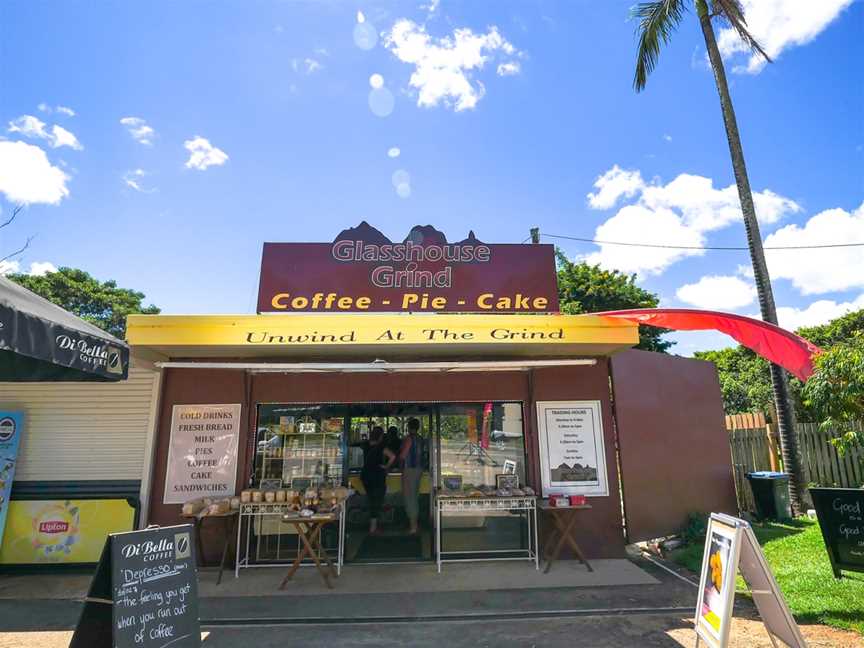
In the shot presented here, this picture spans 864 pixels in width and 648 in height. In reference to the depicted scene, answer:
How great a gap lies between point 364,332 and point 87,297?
117 feet

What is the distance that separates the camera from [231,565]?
701cm

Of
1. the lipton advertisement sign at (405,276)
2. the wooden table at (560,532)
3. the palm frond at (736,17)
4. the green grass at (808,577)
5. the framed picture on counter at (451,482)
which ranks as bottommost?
the green grass at (808,577)

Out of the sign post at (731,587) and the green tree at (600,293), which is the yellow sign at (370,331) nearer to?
the sign post at (731,587)

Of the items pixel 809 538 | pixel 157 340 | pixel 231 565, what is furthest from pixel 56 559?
pixel 809 538

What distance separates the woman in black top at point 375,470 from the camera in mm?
8359

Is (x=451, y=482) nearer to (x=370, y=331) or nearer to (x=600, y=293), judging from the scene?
(x=370, y=331)

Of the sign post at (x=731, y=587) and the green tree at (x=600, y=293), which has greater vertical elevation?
the green tree at (x=600, y=293)

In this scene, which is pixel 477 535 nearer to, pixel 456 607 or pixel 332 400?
pixel 456 607

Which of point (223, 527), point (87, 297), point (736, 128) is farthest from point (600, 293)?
point (87, 297)

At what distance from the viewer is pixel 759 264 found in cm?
968

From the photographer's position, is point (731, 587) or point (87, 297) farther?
point (87, 297)

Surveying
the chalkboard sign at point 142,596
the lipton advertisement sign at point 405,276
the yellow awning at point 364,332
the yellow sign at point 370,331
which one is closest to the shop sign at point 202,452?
the yellow awning at point 364,332

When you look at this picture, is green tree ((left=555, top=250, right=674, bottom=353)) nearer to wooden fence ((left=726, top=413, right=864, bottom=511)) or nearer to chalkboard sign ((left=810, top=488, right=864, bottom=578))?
wooden fence ((left=726, top=413, right=864, bottom=511))

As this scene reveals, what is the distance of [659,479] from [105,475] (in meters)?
8.57
